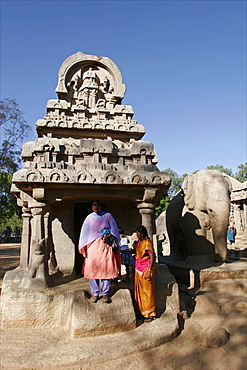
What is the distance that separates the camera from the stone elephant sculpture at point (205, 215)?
676cm

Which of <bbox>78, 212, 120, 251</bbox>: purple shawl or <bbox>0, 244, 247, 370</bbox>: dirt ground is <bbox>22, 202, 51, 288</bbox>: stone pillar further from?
<bbox>0, 244, 247, 370</bbox>: dirt ground

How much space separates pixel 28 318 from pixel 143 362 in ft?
6.28

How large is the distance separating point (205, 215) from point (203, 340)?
3.52 metres

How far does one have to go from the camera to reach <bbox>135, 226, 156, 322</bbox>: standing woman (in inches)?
172

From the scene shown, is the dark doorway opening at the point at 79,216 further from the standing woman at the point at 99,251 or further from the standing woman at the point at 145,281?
the standing woman at the point at 145,281

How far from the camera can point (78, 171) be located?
500 centimetres

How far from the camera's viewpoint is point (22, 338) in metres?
3.95

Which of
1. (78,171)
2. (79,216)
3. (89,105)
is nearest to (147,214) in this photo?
A: (78,171)

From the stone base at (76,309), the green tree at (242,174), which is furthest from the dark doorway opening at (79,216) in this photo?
the green tree at (242,174)

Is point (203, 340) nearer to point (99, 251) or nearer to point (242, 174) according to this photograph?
point (99, 251)

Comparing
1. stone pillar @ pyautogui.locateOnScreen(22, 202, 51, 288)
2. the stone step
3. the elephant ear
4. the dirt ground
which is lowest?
the dirt ground

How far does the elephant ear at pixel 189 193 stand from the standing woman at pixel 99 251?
345 centimetres

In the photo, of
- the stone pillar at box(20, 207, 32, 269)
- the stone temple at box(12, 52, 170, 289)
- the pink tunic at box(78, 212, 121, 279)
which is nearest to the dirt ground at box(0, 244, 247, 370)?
the pink tunic at box(78, 212, 121, 279)

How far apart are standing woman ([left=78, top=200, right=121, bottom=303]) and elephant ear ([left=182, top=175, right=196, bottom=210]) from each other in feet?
11.3
